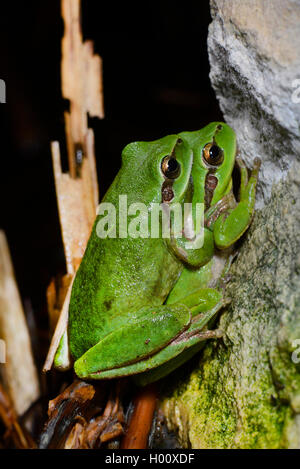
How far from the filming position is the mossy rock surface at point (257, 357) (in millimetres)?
1518

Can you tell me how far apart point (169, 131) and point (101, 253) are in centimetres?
155

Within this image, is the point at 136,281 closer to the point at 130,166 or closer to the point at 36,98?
the point at 130,166

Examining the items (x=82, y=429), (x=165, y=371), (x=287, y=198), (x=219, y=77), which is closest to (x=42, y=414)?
(x=82, y=429)

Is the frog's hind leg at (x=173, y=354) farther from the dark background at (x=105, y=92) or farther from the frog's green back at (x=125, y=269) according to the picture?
the dark background at (x=105, y=92)

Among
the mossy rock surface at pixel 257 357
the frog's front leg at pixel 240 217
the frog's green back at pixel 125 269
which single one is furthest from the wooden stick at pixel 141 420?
the frog's front leg at pixel 240 217

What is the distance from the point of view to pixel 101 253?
75.5 inches

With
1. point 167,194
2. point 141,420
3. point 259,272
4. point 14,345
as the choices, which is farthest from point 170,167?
point 14,345

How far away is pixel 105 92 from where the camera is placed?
338 centimetres

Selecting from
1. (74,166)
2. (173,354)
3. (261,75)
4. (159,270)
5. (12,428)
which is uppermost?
(261,75)

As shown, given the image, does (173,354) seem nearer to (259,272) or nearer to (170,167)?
(259,272)

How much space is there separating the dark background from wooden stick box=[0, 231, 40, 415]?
0.52 meters

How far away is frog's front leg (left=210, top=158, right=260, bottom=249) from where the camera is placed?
1.95 m

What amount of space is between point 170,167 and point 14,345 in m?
1.44

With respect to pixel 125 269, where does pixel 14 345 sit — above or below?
below
